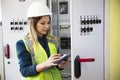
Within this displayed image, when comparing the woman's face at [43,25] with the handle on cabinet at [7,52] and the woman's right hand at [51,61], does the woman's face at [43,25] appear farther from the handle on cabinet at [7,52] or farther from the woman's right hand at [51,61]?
the handle on cabinet at [7,52]

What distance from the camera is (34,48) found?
5.06 feet

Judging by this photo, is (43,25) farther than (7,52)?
No

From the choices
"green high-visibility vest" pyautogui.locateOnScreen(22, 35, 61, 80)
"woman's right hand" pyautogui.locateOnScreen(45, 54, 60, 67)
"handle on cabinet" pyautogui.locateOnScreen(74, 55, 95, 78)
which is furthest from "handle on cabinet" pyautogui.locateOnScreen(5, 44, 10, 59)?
"woman's right hand" pyautogui.locateOnScreen(45, 54, 60, 67)

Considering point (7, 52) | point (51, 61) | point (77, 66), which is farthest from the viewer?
point (7, 52)

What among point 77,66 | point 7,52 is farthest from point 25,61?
point 7,52

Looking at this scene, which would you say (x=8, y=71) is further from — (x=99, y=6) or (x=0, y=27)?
(x=99, y=6)

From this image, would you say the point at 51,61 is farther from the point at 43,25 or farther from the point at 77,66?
the point at 77,66

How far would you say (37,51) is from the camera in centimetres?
155

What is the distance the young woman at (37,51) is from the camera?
1.51 meters

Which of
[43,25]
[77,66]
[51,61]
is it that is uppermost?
[43,25]

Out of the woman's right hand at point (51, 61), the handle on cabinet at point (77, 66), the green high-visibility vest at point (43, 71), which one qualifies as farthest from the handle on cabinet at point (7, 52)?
the woman's right hand at point (51, 61)

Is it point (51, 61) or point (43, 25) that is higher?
point (43, 25)

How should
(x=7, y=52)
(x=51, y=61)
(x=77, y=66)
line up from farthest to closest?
(x=7, y=52) < (x=77, y=66) < (x=51, y=61)

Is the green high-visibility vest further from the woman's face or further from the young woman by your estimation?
the woman's face
